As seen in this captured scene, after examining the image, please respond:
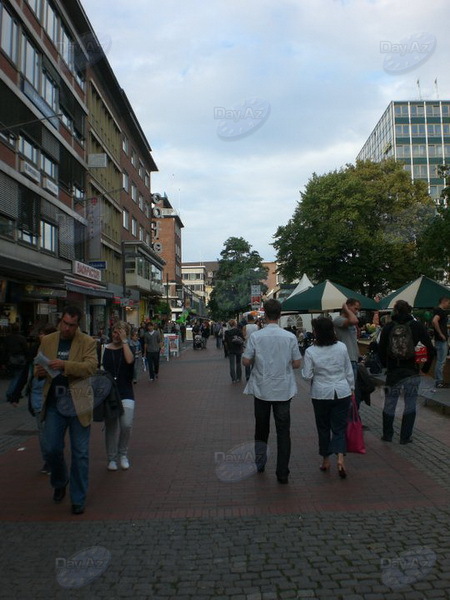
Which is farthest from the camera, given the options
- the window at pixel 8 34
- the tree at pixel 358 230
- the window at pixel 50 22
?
the tree at pixel 358 230

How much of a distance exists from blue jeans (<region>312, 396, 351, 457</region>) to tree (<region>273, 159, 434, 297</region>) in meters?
37.4

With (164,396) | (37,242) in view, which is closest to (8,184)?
(37,242)

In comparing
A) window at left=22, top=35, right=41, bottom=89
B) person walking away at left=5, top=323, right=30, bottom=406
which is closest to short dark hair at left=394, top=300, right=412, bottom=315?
person walking away at left=5, top=323, right=30, bottom=406

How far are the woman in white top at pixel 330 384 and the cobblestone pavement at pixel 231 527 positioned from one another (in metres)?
0.38

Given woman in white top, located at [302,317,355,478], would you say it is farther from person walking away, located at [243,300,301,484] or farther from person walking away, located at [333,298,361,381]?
person walking away, located at [333,298,361,381]

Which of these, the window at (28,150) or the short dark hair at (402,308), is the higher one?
the window at (28,150)

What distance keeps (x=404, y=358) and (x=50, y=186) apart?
2104 cm

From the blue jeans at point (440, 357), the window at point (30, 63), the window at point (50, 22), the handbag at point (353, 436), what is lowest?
the handbag at point (353, 436)

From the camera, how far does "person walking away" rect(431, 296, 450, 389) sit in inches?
439

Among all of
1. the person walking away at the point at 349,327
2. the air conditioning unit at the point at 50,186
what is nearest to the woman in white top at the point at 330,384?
the person walking away at the point at 349,327

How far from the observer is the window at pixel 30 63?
21859 mm

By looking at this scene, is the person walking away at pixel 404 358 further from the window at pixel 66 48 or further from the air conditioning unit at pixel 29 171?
the window at pixel 66 48

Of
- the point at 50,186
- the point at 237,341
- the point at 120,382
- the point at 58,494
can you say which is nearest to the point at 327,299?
the point at 237,341

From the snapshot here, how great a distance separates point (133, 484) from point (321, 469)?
6.68 feet
